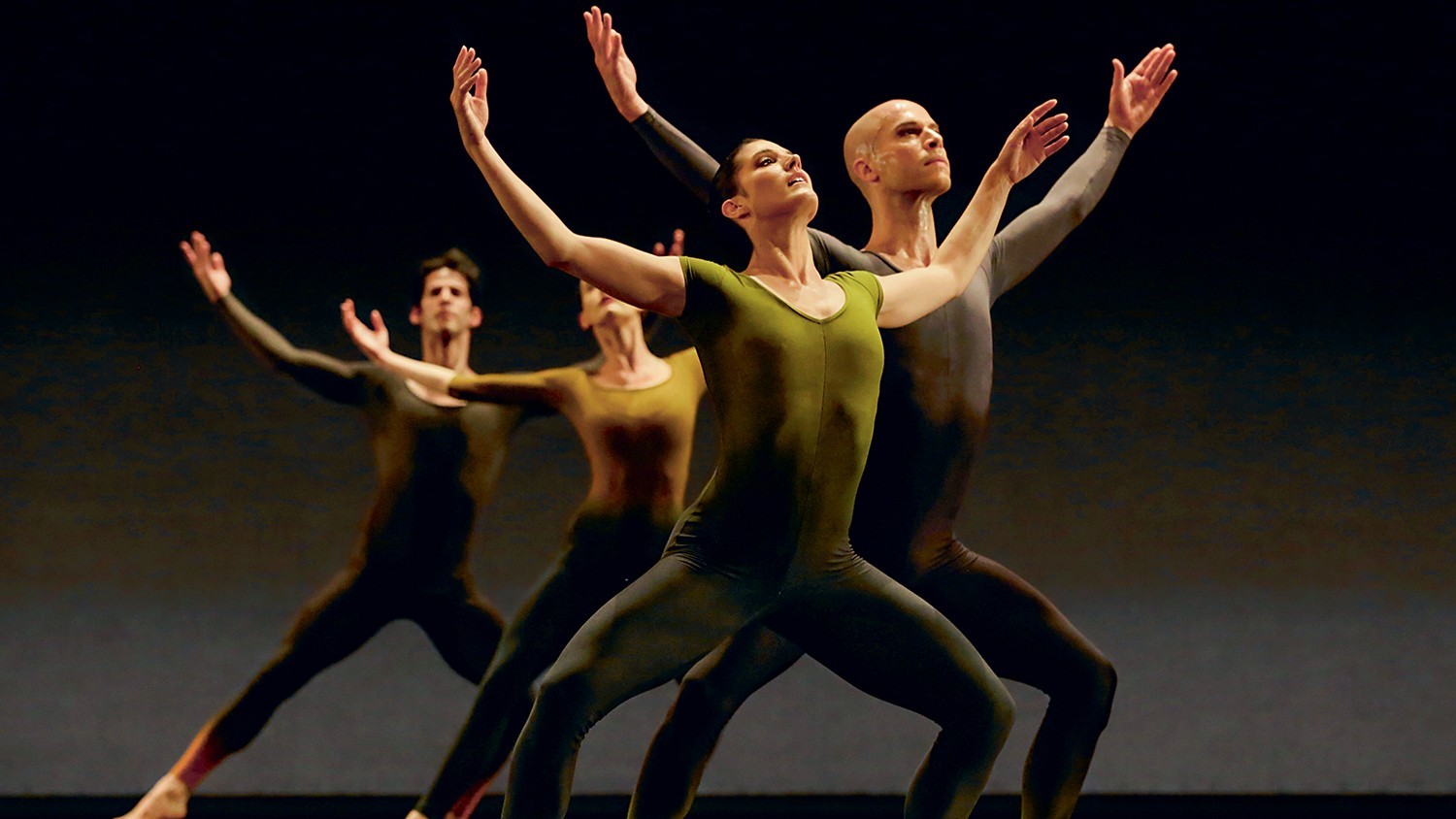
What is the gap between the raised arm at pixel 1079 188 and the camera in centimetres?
305

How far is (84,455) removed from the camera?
518 cm

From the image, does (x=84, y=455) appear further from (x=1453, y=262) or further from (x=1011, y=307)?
(x=1453, y=262)

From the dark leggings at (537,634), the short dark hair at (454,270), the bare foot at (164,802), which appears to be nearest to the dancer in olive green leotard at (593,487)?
the dark leggings at (537,634)

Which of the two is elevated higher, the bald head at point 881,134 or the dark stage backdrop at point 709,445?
the bald head at point 881,134

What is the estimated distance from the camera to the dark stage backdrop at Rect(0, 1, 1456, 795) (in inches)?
202

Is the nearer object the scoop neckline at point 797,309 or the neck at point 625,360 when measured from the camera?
the scoop neckline at point 797,309

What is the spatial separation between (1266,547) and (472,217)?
3.11 metres

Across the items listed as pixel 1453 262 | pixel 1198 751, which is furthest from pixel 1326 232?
pixel 1198 751

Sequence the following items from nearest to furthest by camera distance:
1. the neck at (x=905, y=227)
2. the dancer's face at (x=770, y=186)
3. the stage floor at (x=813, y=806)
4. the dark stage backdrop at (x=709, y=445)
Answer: the dancer's face at (x=770, y=186) → the neck at (x=905, y=227) → the stage floor at (x=813, y=806) → the dark stage backdrop at (x=709, y=445)

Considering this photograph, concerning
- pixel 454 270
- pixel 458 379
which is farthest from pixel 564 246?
pixel 454 270

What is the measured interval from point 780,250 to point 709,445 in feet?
9.28

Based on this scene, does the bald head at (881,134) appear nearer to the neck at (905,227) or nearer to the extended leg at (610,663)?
the neck at (905,227)

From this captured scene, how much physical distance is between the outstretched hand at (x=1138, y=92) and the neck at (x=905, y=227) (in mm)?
535

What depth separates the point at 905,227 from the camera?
117 inches
